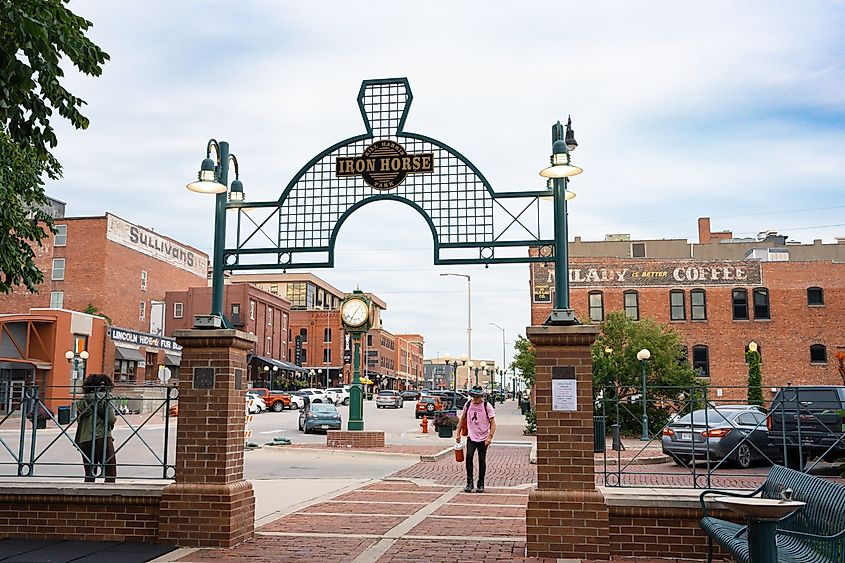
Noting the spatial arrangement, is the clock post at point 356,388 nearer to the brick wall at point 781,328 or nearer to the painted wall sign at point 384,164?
the painted wall sign at point 384,164

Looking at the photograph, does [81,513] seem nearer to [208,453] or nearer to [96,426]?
[96,426]

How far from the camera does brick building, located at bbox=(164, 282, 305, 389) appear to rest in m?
66.9

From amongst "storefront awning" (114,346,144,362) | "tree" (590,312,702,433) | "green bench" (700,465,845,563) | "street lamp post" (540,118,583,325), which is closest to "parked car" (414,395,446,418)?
"tree" (590,312,702,433)

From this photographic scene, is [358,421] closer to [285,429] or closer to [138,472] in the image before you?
[138,472]

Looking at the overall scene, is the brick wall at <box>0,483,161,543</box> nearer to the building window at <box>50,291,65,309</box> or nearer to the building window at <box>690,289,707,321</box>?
the building window at <box>690,289,707,321</box>

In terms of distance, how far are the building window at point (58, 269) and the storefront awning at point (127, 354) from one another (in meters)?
9.56

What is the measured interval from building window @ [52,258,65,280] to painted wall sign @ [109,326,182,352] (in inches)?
333

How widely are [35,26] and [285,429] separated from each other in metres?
27.8

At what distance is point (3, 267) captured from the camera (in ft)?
38.0

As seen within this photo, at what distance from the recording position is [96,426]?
9773mm

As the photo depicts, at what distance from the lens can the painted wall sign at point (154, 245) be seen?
190 feet

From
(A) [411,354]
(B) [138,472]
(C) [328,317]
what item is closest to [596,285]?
(B) [138,472]

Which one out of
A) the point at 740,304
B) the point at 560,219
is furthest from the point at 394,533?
the point at 740,304

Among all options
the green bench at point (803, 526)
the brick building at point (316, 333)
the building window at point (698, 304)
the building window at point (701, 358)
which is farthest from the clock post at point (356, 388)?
the brick building at point (316, 333)
